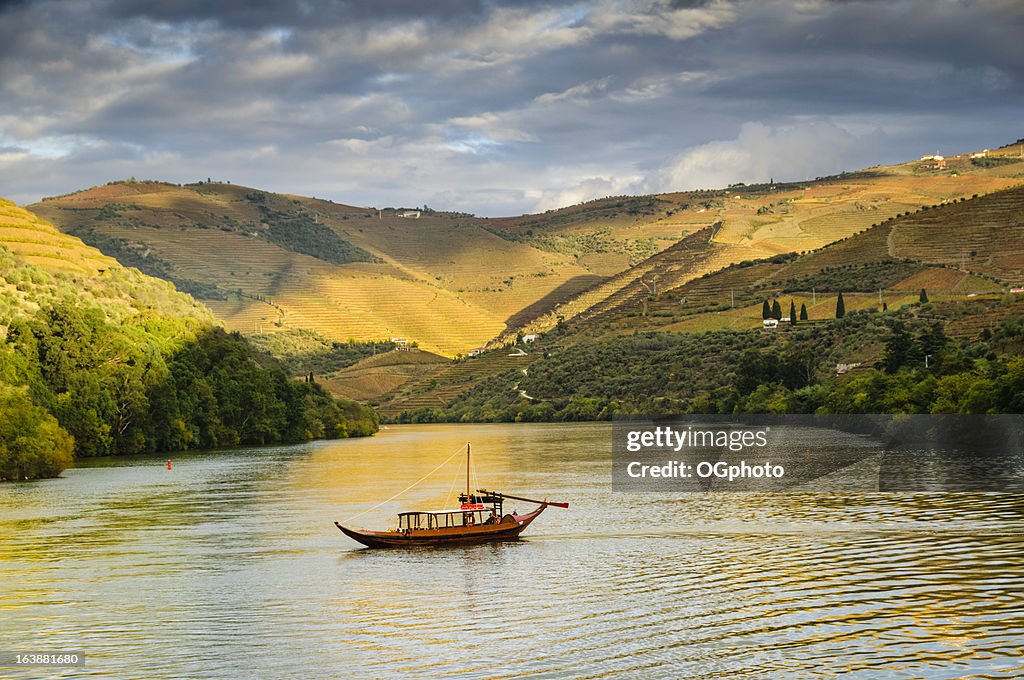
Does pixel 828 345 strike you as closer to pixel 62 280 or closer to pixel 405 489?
pixel 62 280

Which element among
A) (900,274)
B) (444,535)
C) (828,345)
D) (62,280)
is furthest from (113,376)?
(900,274)

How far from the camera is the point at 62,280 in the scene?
12875 centimetres

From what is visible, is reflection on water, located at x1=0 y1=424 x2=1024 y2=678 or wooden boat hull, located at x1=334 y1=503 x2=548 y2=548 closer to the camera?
reflection on water, located at x1=0 y1=424 x2=1024 y2=678

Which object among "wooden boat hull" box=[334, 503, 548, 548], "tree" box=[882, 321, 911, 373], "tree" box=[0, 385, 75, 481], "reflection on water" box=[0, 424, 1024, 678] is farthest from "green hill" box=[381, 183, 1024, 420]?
"tree" box=[0, 385, 75, 481]

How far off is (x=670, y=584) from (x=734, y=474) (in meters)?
38.7

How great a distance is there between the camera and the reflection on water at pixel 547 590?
91.9 ft

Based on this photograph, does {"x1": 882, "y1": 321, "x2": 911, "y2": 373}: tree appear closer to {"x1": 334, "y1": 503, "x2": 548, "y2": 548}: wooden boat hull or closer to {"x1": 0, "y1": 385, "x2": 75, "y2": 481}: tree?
{"x1": 334, "y1": 503, "x2": 548, "y2": 548}: wooden boat hull

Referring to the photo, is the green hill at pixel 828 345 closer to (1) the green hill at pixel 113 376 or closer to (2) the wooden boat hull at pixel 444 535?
(1) the green hill at pixel 113 376

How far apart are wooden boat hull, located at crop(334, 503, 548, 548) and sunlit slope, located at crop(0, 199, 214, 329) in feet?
225

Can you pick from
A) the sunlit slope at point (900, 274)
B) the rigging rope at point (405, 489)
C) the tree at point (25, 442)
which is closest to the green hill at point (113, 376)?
the tree at point (25, 442)

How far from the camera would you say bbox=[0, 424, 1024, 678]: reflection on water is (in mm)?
28000

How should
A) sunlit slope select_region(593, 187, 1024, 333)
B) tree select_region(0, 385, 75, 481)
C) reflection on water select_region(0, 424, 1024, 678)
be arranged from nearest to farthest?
reflection on water select_region(0, 424, 1024, 678) < tree select_region(0, 385, 75, 481) < sunlit slope select_region(593, 187, 1024, 333)

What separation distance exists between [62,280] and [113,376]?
31.7 meters

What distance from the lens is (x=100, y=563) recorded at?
43031mm
